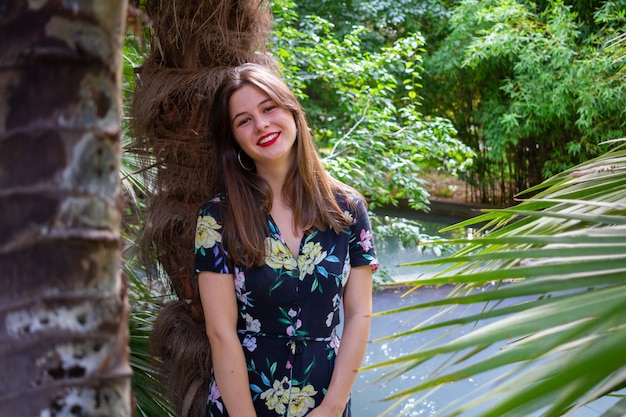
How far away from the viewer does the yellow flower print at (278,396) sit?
1.93 meters

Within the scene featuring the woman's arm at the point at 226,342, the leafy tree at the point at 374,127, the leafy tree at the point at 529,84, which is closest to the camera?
the woman's arm at the point at 226,342

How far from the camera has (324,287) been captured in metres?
1.93

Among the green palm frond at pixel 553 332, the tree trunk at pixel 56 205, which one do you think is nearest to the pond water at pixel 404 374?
the green palm frond at pixel 553 332

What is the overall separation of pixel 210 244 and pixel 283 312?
0.27 metres

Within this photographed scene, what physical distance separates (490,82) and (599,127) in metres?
2.14

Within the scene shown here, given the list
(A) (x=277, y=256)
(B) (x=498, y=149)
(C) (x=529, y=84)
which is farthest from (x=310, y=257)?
(B) (x=498, y=149)

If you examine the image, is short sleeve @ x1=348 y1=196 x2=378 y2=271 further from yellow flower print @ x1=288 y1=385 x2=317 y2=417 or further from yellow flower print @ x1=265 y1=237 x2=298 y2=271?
yellow flower print @ x1=288 y1=385 x2=317 y2=417

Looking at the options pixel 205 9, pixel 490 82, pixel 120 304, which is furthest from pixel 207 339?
pixel 490 82

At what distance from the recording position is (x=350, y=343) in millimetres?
1975

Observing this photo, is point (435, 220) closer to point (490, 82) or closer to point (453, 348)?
point (490, 82)

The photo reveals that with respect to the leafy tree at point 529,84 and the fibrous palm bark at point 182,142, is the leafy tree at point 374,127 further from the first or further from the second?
the leafy tree at point 529,84

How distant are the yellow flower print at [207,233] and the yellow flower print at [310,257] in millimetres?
233

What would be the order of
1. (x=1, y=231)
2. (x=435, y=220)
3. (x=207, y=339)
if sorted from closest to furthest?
(x=1, y=231) → (x=207, y=339) → (x=435, y=220)

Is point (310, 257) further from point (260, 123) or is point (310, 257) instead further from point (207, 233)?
point (260, 123)
